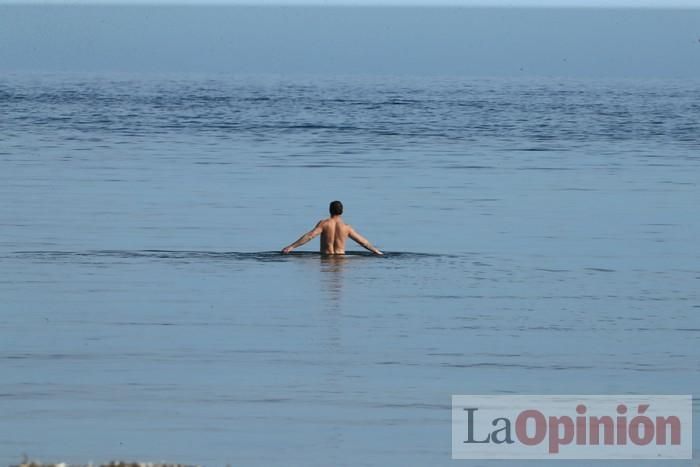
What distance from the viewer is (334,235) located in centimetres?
2522

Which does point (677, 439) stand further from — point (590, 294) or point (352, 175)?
point (352, 175)

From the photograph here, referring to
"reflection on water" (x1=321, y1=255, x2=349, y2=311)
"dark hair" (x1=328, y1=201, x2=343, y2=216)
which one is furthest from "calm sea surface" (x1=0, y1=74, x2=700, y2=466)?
"dark hair" (x1=328, y1=201, x2=343, y2=216)

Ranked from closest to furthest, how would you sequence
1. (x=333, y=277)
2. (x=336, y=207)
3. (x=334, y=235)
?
(x=336, y=207) → (x=333, y=277) → (x=334, y=235)

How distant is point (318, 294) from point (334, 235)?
2.51 m

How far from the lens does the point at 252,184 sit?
38.1m

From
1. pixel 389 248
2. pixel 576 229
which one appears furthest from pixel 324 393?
pixel 576 229

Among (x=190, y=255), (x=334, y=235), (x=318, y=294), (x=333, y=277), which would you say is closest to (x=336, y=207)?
→ (x=333, y=277)

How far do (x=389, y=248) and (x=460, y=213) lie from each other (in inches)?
220

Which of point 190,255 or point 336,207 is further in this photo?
point 190,255

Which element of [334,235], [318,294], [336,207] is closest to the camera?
[318,294]

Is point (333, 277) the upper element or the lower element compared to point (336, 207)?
lower

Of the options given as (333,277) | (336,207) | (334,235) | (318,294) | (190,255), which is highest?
(336,207)

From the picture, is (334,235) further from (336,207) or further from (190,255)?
(190,255)

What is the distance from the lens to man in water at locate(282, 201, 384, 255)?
80.3 feet
